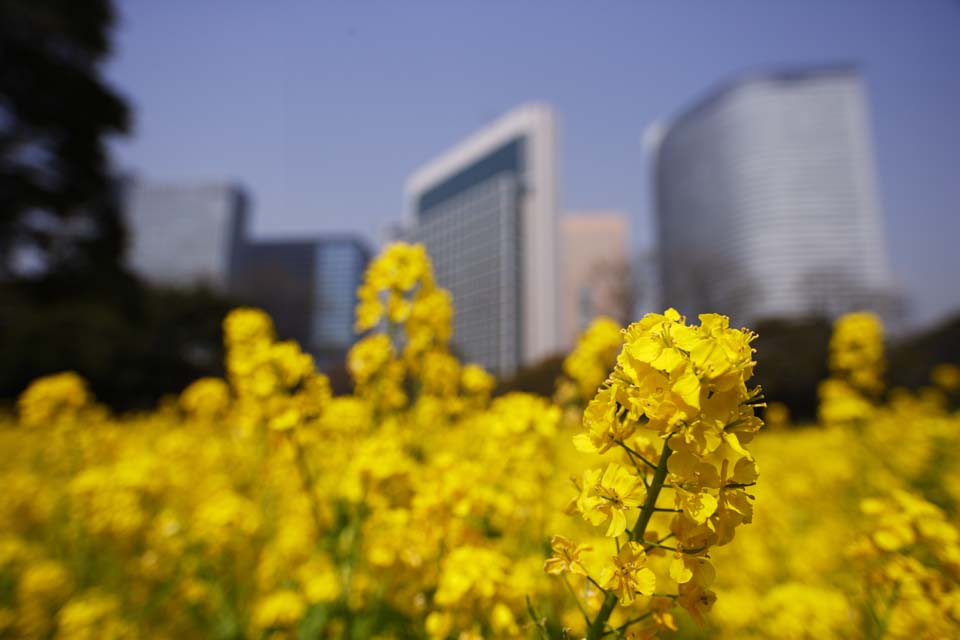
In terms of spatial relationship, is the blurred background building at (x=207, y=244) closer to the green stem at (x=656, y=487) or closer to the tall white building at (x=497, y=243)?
the tall white building at (x=497, y=243)

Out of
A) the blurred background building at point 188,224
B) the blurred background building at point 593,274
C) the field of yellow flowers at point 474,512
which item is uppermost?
the blurred background building at point 188,224

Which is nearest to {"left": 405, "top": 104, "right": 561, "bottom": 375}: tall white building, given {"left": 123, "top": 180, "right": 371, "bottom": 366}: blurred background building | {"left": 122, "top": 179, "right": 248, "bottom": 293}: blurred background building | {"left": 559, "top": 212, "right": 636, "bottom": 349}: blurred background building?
{"left": 559, "top": 212, "right": 636, "bottom": 349}: blurred background building

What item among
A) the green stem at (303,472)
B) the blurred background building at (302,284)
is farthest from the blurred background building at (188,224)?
the green stem at (303,472)

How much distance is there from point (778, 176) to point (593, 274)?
60577 mm

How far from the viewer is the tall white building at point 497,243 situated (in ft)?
24.7

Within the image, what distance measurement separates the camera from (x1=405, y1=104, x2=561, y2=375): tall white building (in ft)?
24.7

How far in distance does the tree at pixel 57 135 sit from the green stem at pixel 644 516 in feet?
46.5

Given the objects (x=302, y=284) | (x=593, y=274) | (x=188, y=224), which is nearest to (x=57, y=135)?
(x=302, y=284)

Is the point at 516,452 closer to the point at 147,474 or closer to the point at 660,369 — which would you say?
the point at 660,369

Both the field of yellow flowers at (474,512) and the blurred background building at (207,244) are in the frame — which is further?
the blurred background building at (207,244)

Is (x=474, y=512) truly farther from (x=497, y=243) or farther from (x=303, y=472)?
(x=497, y=243)

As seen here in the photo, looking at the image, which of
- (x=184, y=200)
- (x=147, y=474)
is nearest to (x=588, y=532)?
(x=147, y=474)

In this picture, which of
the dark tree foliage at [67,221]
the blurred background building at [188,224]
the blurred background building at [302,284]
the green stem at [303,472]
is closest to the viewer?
the green stem at [303,472]

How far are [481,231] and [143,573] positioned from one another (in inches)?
293
